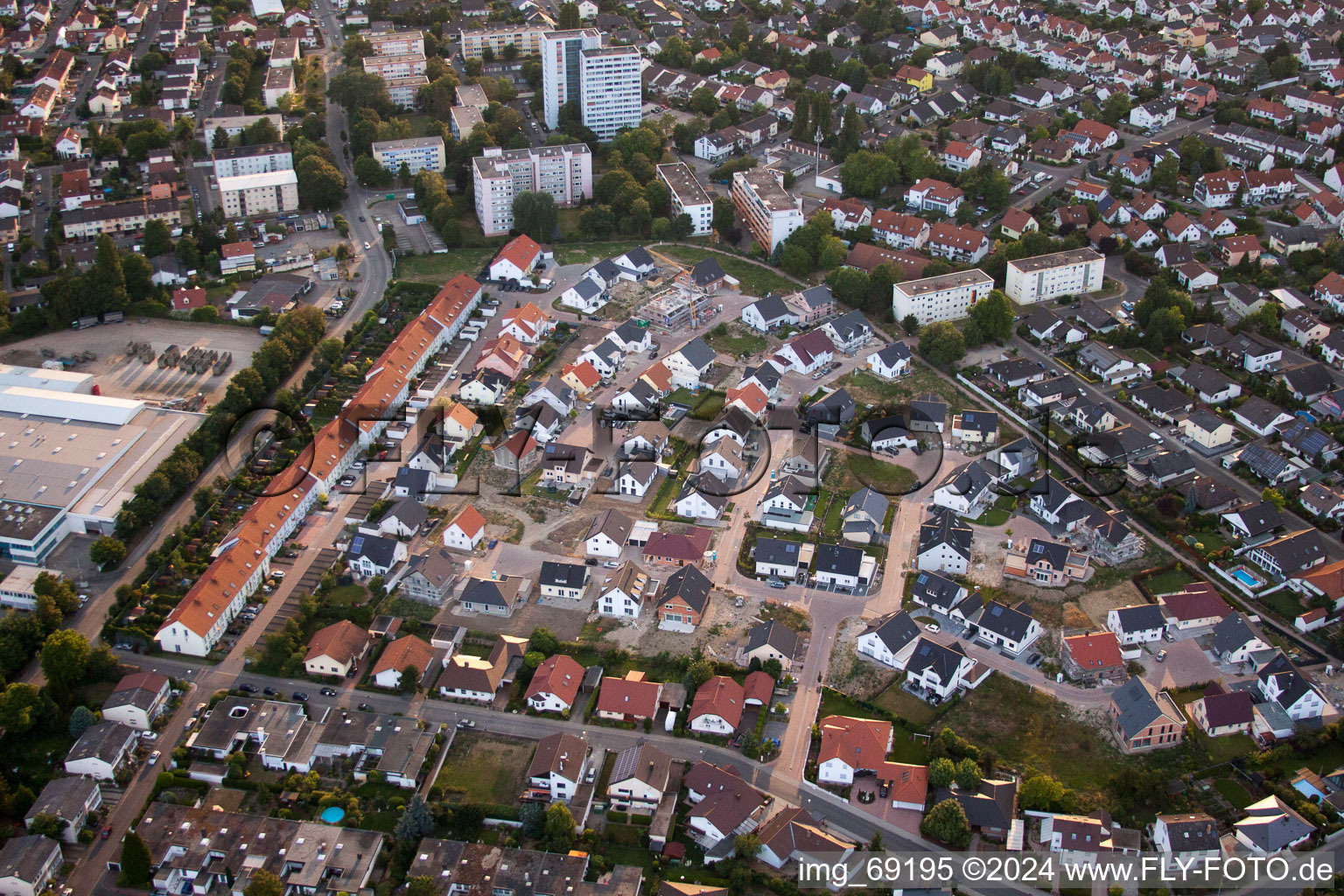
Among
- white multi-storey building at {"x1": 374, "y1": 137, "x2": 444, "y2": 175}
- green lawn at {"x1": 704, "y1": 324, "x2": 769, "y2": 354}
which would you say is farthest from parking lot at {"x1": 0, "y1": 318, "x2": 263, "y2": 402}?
green lawn at {"x1": 704, "y1": 324, "x2": 769, "y2": 354}

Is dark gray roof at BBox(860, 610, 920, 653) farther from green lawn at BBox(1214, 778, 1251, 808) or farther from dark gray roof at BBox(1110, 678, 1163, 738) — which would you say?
green lawn at BBox(1214, 778, 1251, 808)

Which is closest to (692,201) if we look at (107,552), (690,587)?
(690,587)

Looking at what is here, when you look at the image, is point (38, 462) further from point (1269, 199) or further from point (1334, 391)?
point (1269, 199)

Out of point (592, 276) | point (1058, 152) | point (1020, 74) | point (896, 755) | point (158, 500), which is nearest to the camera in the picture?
point (896, 755)

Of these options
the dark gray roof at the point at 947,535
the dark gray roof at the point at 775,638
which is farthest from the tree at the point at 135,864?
the dark gray roof at the point at 947,535

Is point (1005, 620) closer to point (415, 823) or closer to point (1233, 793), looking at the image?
point (1233, 793)

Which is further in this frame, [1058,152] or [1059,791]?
[1058,152]

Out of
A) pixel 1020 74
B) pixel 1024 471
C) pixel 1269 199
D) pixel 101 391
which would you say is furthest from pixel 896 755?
pixel 1020 74
